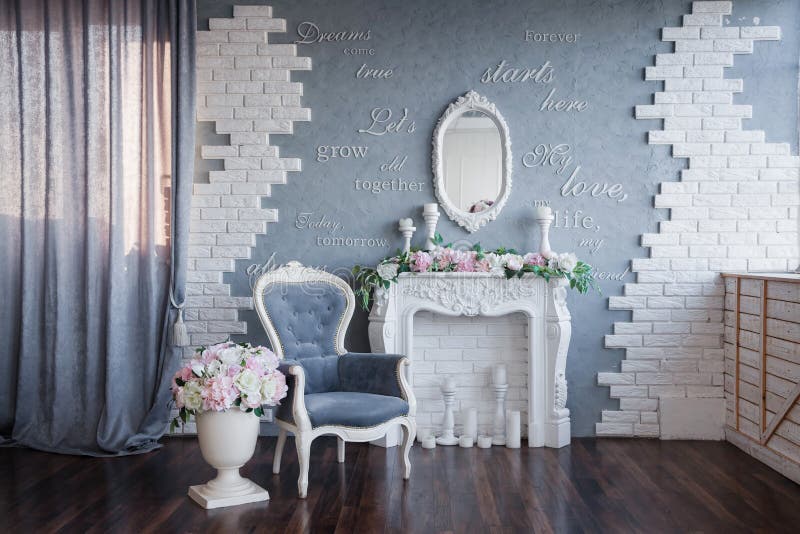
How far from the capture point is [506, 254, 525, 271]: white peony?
14.1 feet

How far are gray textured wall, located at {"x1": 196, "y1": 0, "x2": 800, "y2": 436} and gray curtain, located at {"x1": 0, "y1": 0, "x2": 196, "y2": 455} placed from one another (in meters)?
0.37

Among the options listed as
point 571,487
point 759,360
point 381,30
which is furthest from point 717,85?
point 571,487

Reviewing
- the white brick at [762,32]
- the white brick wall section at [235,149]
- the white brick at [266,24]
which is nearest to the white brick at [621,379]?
the white brick at [762,32]

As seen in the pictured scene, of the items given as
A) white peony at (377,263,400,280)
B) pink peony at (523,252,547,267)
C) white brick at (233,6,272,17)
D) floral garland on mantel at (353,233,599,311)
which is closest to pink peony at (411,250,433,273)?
floral garland on mantel at (353,233,599,311)

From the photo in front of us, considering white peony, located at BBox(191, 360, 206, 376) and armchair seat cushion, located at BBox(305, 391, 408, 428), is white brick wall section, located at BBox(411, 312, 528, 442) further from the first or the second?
white peony, located at BBox(191, 360, 206, 376)

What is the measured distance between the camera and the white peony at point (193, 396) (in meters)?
3.32

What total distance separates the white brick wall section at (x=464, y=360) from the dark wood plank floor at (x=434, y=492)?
36cm

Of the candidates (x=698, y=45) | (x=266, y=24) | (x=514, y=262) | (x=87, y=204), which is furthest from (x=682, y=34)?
(x=87, y=204)

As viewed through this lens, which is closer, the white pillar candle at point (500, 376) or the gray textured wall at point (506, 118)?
the white pillar candle at point (500, 376)

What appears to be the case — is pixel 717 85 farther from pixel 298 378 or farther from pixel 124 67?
pixel 124 67

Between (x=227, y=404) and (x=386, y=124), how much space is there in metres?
2.17

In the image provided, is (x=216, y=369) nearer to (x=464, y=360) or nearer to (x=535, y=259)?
(x=464, y=360)

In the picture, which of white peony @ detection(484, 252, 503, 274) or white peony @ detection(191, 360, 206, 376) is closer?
white peony @ detection(191, 360, 206, 376)

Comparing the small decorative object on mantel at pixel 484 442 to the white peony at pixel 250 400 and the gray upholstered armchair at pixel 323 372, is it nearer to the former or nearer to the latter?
the gray upholstered armchair at pixel 323 372
